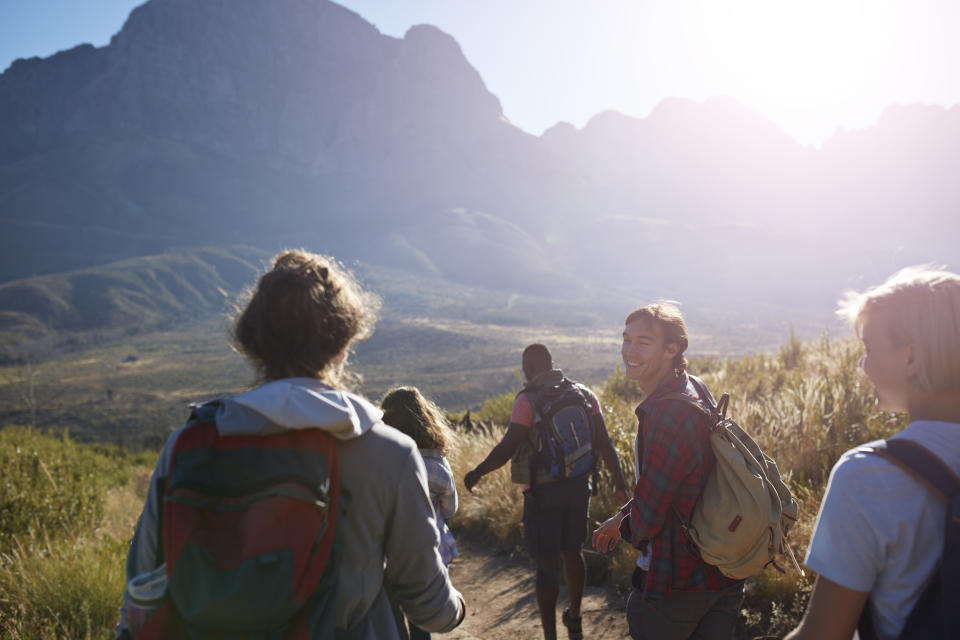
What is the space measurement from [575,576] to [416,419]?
1.71 m

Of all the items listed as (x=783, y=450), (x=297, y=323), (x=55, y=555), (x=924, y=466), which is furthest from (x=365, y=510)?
(x=783, y=450)

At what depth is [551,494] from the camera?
3691 mm

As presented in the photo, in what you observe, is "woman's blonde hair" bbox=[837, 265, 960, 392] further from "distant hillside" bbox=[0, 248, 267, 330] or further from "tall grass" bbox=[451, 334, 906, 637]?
"distant hillside" bbox=[0, 248, 267, 330]

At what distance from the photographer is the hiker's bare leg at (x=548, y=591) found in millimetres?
3660

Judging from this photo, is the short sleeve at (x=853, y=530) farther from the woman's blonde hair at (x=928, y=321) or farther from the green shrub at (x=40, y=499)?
the green shrub at (x=40, y=499)

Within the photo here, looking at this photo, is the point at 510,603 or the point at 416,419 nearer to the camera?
the point at 416,419

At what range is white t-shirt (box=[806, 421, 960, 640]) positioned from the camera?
1.26 m

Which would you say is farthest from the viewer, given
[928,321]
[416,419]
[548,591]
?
[548,591]

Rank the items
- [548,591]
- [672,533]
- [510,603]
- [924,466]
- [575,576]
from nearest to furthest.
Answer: [924,466] < [672,533] < [548,591] < [575,576] < [510,603]

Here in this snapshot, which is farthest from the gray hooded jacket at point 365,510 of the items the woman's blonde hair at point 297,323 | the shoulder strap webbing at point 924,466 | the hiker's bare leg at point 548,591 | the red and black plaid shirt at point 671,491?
the hiker's bare leg at point 548,591

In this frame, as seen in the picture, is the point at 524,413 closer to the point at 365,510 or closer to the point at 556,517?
the point at 556,517

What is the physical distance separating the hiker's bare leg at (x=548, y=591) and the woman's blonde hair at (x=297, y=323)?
2535 millimetres

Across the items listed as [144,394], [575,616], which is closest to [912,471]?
[575,616]

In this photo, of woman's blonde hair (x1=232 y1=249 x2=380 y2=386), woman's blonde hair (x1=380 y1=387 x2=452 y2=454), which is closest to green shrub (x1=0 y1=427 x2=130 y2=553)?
woman's blonde hair (x1=380 y1=387 x2=452 y2=454)
